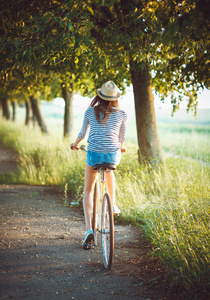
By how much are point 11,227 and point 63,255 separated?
1499 mm

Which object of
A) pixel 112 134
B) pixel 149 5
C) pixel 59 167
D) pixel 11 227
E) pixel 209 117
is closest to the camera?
pixel 112 134

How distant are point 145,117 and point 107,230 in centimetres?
474

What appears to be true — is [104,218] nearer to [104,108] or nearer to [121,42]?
[104,108]

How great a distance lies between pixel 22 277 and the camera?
379 centimetres

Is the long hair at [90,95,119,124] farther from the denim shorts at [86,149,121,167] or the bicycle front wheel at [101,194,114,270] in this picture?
the bicycle front wheel at [101,194,114,270]

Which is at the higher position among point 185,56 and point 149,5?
point 149,5

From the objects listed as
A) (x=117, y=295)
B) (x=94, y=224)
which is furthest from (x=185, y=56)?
(x=117, y=295)

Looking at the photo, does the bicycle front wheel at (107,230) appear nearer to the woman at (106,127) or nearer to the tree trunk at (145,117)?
the woman at (106,127)

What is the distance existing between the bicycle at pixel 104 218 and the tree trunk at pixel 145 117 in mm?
3882

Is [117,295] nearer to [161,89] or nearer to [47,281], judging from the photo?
[47,281]

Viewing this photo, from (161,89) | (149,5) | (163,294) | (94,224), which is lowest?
(163,294)

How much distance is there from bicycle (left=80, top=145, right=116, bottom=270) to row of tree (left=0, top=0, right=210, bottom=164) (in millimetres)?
1789

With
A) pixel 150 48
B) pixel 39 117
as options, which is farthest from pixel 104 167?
pixel 39 117

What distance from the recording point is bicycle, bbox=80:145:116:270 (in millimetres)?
3941
